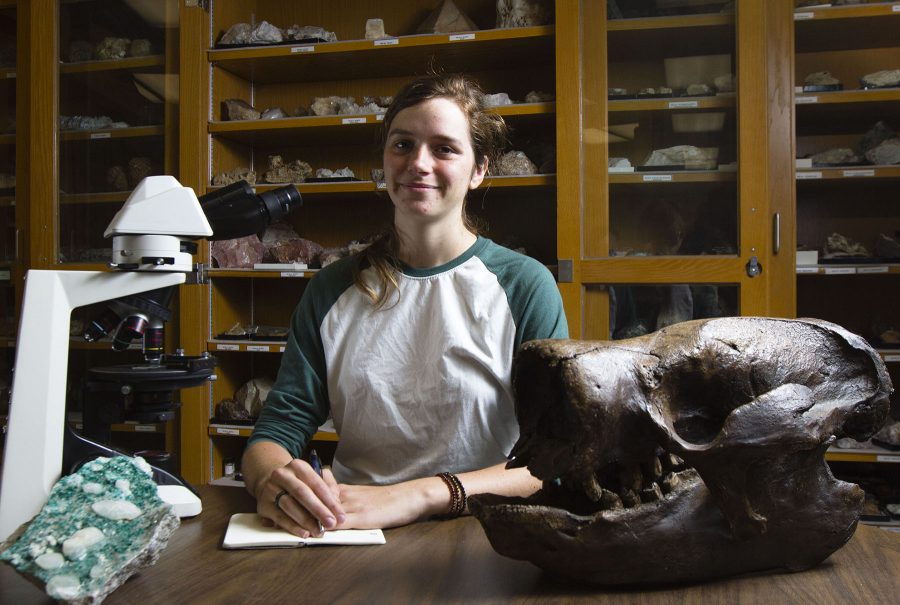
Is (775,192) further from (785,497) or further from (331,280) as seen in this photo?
(785,497)

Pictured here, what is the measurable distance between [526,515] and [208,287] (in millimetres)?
2512

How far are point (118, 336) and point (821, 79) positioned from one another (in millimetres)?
2634

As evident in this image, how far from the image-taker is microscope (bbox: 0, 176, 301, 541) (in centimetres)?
97

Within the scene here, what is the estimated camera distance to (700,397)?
0.79 meters

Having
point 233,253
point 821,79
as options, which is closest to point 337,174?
point 233,253

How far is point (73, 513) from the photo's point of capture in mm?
786

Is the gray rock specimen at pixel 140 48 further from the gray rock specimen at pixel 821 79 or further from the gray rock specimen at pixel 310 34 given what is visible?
the gray rock specimen at pixel 821 79

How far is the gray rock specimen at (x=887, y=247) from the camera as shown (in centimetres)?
271

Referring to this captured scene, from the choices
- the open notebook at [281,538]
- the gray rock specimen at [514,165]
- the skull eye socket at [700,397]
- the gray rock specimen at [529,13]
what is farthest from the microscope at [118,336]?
the gray rock specimen at [529,13]

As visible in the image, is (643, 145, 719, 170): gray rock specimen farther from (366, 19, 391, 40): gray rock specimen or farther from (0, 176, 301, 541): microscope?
(0, 176, 301, 541): microscope

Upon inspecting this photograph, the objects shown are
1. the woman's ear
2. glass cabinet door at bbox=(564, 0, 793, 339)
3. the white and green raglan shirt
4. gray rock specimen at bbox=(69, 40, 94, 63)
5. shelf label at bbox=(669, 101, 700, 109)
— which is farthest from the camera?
gray rock specimen at bbox=(69, 40, 94, 63)

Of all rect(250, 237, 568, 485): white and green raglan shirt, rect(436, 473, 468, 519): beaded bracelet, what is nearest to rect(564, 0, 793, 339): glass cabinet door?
rect(250, 237, 568, 485): white and green raglan shirt

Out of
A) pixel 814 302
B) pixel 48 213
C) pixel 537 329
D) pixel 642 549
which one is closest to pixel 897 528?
pixel 814 302

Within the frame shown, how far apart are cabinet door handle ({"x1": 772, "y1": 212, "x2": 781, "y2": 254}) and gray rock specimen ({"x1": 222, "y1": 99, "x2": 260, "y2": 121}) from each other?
6.63ft
